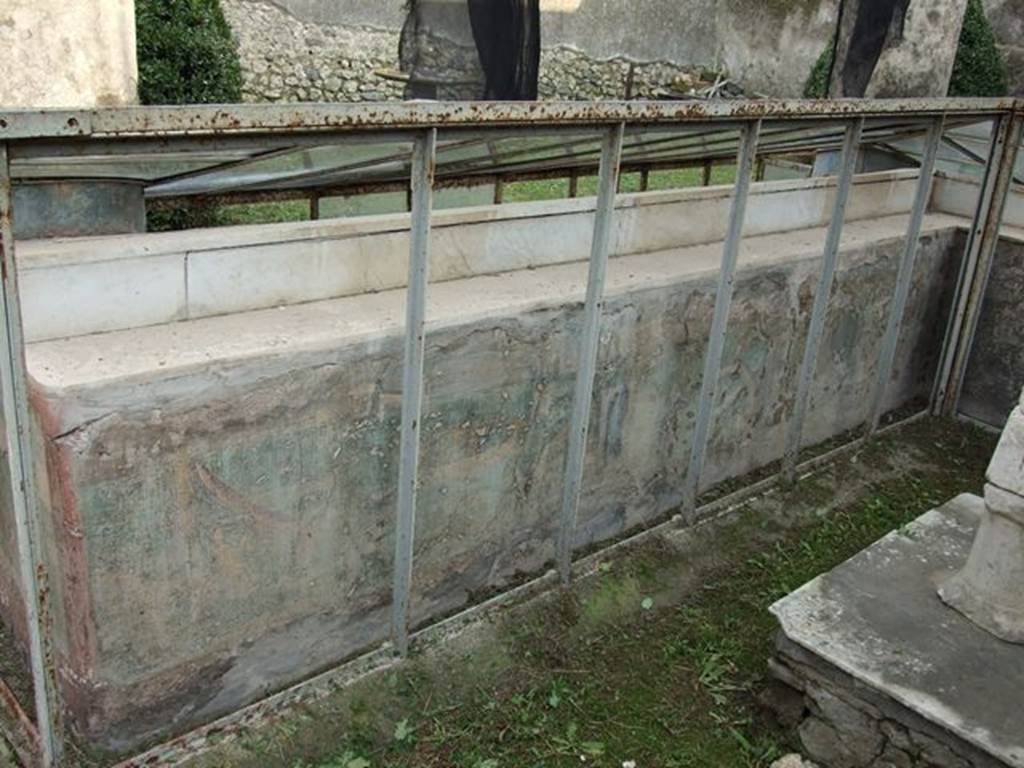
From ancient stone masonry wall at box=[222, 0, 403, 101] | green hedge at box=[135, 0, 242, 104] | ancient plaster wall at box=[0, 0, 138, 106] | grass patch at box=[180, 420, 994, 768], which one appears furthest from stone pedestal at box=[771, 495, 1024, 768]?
ancient stone masonry wall at box=[222, 0, 403, 101]

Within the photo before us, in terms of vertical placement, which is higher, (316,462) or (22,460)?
(22,460)

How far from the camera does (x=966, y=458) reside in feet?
20.9

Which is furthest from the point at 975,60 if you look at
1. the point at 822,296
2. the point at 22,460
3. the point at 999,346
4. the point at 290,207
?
the point at 22,460

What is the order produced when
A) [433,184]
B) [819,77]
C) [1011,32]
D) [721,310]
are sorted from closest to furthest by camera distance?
[433,184], [721,310], [819,77], [1011,32]

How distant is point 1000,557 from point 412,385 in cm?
222

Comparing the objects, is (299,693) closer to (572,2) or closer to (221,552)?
(221,552)

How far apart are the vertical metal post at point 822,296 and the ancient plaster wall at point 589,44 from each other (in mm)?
9588

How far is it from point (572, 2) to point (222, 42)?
9.27 meters

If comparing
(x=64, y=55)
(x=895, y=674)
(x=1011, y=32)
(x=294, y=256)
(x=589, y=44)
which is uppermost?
(x=1011, y=32)

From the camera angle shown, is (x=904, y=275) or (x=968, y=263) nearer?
(x=904, y=275)

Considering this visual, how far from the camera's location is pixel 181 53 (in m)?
7.26

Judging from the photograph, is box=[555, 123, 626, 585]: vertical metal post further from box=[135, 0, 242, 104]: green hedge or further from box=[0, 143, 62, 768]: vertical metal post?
box=[135, 0, 242, 104]: green hedge

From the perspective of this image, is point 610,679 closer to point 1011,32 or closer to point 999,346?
point 999,346

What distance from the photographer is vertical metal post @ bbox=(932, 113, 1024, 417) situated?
621 centimetres
